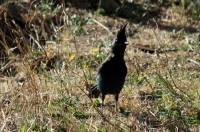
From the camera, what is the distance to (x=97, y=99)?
4.68m

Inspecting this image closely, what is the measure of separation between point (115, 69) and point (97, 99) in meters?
0.62

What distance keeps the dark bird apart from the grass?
158mm

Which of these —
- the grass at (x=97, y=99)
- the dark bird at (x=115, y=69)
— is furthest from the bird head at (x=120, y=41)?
the grass at (x=97, y=99)

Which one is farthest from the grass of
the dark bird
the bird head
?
the bird head

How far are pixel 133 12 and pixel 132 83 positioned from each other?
230cm

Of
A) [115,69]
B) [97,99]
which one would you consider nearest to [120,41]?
[115,69]

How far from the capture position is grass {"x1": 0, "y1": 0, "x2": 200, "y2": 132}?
4.12 metres

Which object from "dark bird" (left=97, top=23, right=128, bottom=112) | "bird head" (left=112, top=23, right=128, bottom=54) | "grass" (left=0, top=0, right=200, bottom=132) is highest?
"bird head" (left=112, top=23, right=128, bottom=54)

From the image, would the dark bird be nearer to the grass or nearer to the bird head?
the bird head

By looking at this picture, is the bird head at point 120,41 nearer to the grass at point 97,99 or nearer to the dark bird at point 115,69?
the dark bird at point 115,69

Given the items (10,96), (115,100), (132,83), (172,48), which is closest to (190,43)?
(172,48)

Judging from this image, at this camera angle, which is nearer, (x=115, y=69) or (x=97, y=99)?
(x=115, y=69)

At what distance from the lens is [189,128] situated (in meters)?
4.12

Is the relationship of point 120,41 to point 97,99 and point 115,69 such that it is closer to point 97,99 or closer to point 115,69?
point 115,69
